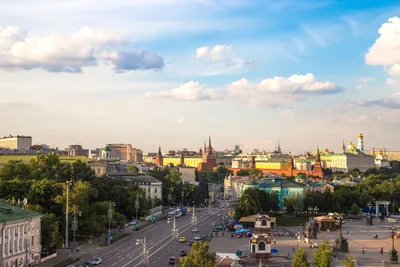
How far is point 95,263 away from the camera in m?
62.2

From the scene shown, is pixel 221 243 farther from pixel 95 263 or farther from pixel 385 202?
pixel 385 202

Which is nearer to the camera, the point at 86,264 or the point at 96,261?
the point at 86,264

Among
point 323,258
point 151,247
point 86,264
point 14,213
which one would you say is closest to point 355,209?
point 151,247

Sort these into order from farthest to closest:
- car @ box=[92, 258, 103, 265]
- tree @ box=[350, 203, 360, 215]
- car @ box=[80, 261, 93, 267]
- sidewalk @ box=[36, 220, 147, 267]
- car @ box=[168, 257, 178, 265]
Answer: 1. tree @ box=[350, 203, 360, 215]
2. car @ box=[168, 257, 178, 265]
3. sidewalk @ box=[36, 220, 147, 267]
4. car @ box=[92, 258, 103, 265]
5. car @ box=[80, 261, 93, 267]

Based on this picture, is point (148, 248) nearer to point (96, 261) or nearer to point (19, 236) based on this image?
point (96, 261)

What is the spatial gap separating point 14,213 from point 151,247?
19945mm

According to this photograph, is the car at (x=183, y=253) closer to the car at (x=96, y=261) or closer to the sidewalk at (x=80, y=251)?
the car at (x=96, y=261)

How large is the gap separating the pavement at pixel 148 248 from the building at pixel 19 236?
2010 mm

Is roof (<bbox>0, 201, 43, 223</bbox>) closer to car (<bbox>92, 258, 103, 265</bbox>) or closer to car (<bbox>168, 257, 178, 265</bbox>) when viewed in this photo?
car (<bbox>92, 258, 103, 265</bbox>)

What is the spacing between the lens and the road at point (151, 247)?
65325 mm

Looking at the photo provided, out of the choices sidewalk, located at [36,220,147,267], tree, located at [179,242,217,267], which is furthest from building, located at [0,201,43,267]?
tree, located at [179,242,217,267]

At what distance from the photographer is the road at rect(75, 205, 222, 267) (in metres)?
65.3

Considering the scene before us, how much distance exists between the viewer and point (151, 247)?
76312 millimetres

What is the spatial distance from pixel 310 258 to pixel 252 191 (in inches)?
2125
